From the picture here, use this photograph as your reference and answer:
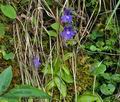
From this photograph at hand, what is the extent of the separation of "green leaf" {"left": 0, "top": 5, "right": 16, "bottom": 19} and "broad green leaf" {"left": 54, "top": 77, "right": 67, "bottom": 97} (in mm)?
359

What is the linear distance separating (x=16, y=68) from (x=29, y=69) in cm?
6

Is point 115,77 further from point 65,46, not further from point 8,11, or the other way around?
point 8,11

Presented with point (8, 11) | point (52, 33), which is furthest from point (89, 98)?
point (8, 11)

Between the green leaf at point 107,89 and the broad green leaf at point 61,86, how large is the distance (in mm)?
167

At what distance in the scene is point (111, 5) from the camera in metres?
1.71

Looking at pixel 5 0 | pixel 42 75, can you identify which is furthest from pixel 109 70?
pixel 5 0

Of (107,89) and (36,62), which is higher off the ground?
(36,62)

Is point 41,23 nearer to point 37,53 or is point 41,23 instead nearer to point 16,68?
point 37,53

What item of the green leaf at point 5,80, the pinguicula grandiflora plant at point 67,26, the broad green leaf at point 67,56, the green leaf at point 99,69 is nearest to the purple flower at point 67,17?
the pinguicula grandiflora plant at point 67,26

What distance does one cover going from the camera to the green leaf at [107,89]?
1502 mm

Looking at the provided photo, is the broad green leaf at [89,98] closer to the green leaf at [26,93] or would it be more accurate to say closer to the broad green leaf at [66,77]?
the broad green leaf at [66,77]

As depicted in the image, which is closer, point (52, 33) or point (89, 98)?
point (89, 98)

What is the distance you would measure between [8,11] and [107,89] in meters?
0.58

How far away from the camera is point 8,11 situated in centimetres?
158
